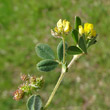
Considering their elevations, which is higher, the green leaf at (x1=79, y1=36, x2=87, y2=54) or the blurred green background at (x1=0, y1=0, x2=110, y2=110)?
the blurred green background at (x1=0, y1=0, x2=110, y2=110)

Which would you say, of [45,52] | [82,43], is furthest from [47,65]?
[82,43]

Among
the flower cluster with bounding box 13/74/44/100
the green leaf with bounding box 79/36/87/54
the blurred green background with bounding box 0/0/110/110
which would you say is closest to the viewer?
the green leaf with bounding box 79/36/87/54

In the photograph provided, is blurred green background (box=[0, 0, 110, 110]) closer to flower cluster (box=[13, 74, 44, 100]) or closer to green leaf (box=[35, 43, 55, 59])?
green leaf (box=[35, 43, 55, 59])

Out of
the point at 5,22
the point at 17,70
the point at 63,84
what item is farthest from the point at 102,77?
the point at 5,22

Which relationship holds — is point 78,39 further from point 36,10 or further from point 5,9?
point 5,9

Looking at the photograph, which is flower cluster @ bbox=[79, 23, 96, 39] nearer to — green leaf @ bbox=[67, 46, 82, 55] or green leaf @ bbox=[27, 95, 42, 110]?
green leaf @ bbox=[67, 46, 82, 55]

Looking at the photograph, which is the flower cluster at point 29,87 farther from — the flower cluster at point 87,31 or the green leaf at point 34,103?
the flower cluster at point 87,31

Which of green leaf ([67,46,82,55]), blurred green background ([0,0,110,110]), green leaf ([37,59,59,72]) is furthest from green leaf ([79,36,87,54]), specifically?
blurred green background ([0,0,110,110])

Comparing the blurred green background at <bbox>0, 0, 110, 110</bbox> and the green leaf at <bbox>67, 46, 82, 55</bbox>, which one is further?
the blurred green background at <bbox>0, 0, 110, 110</bbox>

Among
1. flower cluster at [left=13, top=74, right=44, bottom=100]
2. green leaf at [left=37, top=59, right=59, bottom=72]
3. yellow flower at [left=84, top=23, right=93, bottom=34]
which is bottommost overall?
flower cluster at [left=13, top=74, right=44, bottom=100]

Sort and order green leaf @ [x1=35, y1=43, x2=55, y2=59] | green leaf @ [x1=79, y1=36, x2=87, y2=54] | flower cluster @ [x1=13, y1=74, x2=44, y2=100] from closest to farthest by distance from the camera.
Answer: green leaf @ [x1=79, y1=36, x2=87, y2=54] → flower cluster @ [x1=13, y1=74, x2=44, y2=100] → green leaf @ [x1=35, y1=43, x2=55, y2=59]
